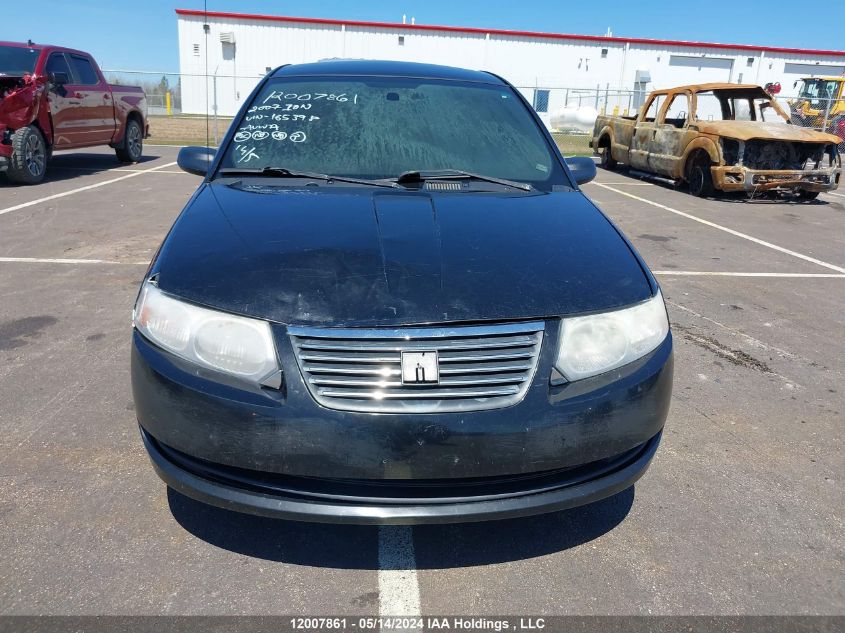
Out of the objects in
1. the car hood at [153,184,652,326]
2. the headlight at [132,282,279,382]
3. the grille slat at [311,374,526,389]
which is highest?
the car hood at [153,184,652,326]

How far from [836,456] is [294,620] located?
2.59 metres

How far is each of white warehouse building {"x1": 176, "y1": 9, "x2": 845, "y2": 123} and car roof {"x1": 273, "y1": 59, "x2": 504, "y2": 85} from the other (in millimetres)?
30817

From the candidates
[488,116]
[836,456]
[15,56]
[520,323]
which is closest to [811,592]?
[836,456]

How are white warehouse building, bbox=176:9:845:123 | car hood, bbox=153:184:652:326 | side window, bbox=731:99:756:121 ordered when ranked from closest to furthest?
car hood, bbox=153:184:652:326, side window, bbox=731:99:756:121, white warehouse building, bbox=176:9:845:123

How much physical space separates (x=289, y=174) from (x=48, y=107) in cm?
885

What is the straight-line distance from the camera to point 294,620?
200 cm

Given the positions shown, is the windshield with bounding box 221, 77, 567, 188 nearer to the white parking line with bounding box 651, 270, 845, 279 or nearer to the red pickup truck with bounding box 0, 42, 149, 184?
the white parking line with bounding box 651, 270, 845, 279

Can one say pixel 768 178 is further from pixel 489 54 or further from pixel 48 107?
pixel 489 54

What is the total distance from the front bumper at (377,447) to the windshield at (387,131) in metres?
1.39

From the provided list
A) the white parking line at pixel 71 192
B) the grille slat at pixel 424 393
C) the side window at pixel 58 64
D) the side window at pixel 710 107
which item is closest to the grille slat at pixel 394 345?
the grille slat at pixel 424 393

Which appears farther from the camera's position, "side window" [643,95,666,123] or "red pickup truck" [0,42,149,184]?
"side window" [643,95,666,123]

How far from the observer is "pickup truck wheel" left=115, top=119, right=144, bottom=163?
12765 mm

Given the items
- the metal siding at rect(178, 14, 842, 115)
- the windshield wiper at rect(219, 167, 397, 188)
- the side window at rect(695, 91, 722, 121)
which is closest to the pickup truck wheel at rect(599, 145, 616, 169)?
the side window at rect(695, 91, 722, 121)

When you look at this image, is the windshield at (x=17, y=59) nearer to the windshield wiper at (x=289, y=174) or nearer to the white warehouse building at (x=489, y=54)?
the windshield wiper at (x=289, y=174)
